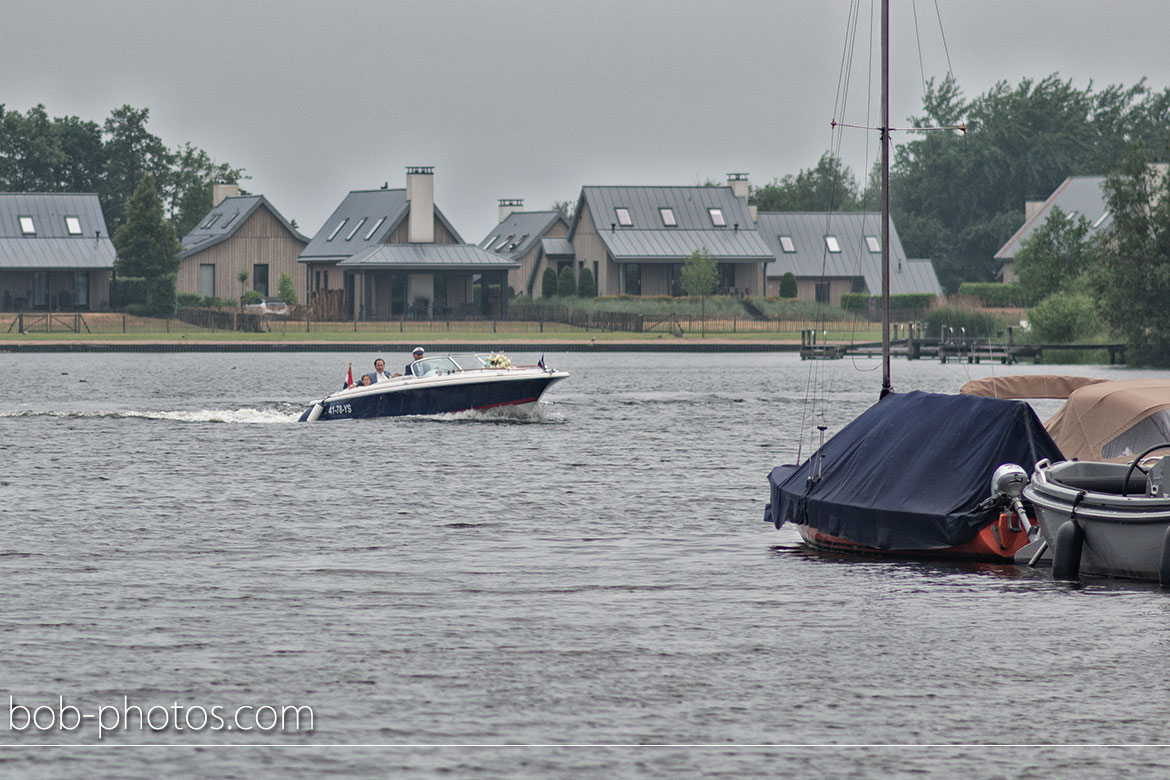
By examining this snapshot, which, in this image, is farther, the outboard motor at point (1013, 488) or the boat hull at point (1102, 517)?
the outboard motor at point (1013, 488)

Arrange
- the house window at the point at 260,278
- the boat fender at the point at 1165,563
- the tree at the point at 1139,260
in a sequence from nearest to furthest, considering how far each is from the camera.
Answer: the boat fender at the point at 1165,563 → the tree at the point at 1139,260 → the house window at the point at 260,278

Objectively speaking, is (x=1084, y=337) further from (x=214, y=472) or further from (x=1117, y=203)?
(x=214, y=472)

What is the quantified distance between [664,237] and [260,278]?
26.9 m

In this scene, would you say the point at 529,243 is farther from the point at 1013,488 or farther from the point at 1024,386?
the point at 1013,488

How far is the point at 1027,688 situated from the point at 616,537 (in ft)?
33.5

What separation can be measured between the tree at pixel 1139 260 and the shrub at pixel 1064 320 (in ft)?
26.9

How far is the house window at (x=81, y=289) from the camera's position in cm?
10294

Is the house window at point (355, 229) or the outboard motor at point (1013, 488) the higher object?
the house window at point (355, 229)

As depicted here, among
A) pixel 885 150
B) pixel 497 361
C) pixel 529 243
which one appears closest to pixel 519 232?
pixel 529 243

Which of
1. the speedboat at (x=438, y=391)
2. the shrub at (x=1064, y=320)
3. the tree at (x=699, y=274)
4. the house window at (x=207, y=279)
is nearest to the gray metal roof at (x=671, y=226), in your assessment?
the tree at (x=699, y=274)

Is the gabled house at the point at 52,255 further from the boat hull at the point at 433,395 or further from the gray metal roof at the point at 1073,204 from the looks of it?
the boat hull at the point at 433,395

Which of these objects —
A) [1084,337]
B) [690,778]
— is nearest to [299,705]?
[690,778]

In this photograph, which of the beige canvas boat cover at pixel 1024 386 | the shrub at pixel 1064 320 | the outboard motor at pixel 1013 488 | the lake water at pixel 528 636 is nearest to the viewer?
the lake water at pixel 528 636

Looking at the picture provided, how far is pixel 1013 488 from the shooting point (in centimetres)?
2077
